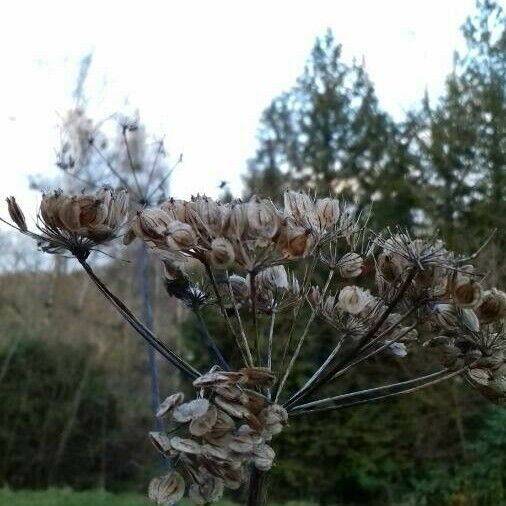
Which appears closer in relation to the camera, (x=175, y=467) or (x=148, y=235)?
(x=175, y=467)

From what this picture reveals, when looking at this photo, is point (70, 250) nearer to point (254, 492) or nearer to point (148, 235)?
point (148, 235)

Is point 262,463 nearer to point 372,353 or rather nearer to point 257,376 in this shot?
point 257,376

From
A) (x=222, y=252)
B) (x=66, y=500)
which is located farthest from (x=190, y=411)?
(x=66, y=500)

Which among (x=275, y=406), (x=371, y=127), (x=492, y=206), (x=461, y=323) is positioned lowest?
(x=275, y=406)

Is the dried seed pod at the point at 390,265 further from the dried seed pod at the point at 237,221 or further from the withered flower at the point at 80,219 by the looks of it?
the withered flower at the point at 80,219

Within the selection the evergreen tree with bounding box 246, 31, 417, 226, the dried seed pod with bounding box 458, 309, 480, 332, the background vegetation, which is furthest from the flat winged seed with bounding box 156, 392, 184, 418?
the evergreen tree with bounding box 246, 31, 417, 226

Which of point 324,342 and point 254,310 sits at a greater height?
point 324,342

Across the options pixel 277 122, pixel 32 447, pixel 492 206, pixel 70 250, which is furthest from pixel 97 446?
pixel 70 250
